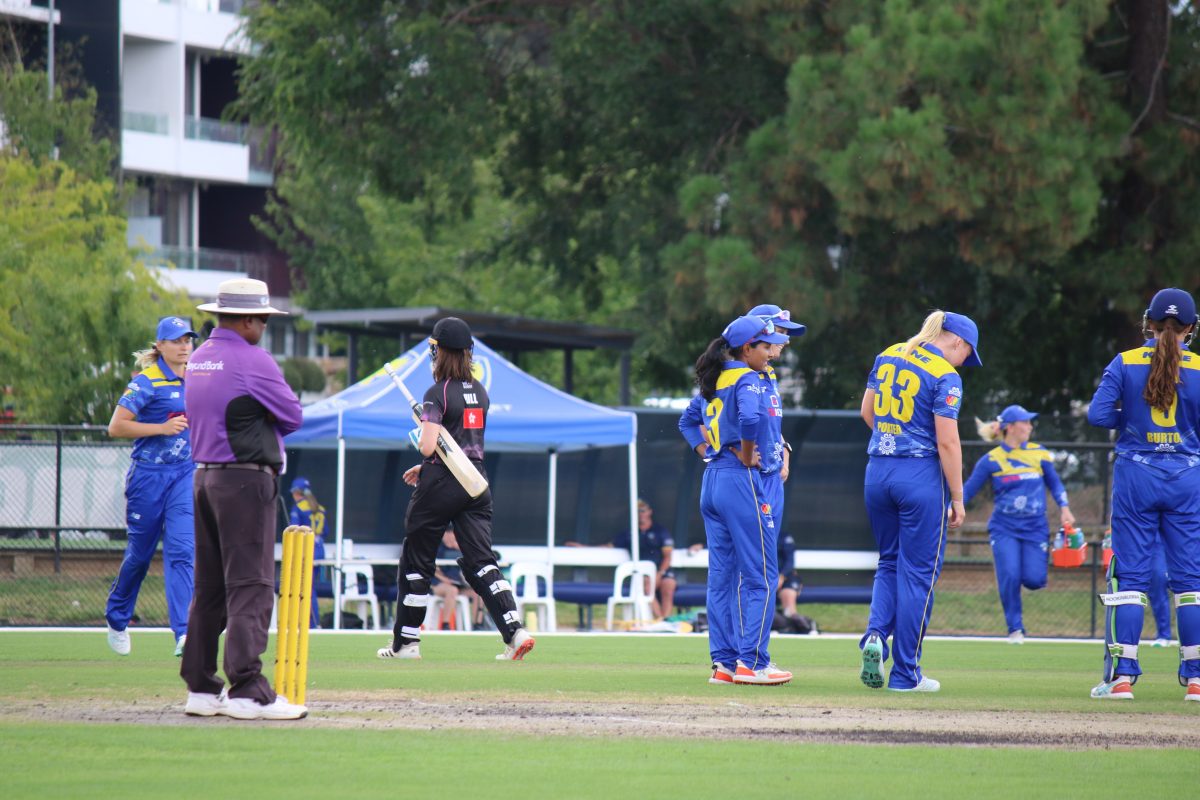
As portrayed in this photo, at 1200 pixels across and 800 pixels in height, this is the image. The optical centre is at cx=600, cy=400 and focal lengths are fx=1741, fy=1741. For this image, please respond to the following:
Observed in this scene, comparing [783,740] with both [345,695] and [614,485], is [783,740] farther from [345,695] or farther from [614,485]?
[614,485]

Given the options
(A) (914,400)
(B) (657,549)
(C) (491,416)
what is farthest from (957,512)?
(B) (657,549)

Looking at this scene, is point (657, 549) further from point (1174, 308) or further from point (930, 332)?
point (1174, 308)

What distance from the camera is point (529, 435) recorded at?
19.1 m

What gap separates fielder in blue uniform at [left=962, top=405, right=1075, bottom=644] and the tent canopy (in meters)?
4.09

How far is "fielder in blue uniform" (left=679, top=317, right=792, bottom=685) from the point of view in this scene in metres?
9.90

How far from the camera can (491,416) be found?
19016 mm

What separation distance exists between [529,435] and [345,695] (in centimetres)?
1006

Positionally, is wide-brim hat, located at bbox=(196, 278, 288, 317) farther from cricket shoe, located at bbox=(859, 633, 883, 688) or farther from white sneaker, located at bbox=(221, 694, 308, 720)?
cricket shoe, located at bbox=(859, 633, 883, 688)

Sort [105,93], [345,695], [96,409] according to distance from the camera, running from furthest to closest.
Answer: [105,93], [96,409], [345,695]

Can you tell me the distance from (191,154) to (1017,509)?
4067 cm

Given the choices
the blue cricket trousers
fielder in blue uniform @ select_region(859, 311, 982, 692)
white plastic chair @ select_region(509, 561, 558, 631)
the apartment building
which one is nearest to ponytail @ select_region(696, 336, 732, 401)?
fielder in blue uniform @ select_region(859, 311, 982, 692)

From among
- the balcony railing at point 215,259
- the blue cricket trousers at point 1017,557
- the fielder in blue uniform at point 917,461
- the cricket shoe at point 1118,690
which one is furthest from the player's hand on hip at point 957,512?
the balcony railing at point 215,259

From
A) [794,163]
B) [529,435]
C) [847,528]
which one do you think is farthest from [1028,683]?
[794,163]

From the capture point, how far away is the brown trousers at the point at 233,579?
7727 millimetres
